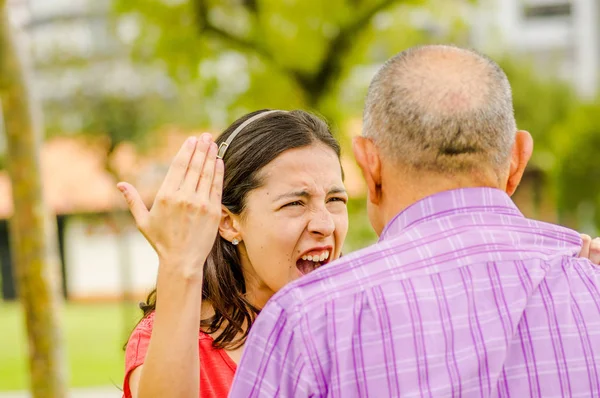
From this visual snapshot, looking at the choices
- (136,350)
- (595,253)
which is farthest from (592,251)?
(136,350)

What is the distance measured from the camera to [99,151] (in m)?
20.5

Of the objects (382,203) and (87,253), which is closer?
(382,203)

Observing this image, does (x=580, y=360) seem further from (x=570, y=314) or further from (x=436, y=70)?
(x=436, y=70)

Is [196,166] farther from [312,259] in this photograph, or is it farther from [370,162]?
[312,259]

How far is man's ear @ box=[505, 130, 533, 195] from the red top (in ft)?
3.23

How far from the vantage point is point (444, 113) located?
1.74 m

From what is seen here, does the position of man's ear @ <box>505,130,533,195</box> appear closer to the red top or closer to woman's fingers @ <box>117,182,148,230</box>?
woman's fingers @ <box>117,182,148,230</box>

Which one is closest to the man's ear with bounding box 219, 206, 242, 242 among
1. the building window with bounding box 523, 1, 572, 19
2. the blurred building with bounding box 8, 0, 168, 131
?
the blurred building with bounding box 8, 0, 168, 131

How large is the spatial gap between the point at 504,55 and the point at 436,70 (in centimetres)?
3396

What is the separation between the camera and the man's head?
5.71 feet

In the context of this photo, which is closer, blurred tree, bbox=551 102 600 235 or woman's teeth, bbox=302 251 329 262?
woman's teeth, bbox=302 251 329 262

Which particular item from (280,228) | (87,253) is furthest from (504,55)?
(280,228)

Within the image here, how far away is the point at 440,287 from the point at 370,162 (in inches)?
11.3

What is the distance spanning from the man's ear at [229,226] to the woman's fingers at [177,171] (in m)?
0.63
